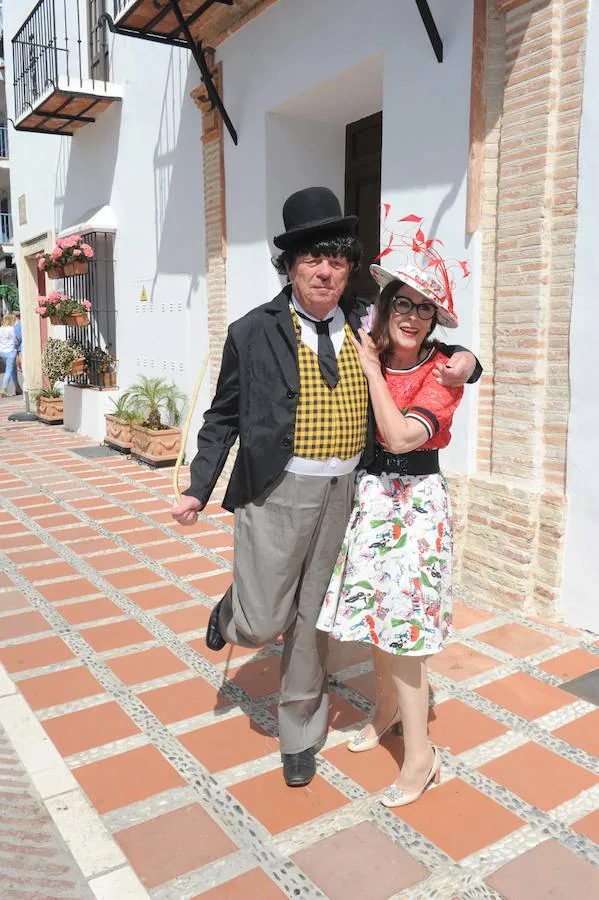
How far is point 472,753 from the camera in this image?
273cm

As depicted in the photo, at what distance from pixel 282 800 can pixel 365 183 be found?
512 cm

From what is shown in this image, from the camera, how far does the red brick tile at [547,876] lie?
206 centimetres

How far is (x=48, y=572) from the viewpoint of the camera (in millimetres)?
4695

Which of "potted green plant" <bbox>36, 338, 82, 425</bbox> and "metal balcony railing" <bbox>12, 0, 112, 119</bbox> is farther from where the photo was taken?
"potted green plant" <bbox>36, 338, 82, 425</bbox>

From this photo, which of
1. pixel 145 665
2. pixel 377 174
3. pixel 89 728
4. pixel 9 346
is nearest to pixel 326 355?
pixel 89 728

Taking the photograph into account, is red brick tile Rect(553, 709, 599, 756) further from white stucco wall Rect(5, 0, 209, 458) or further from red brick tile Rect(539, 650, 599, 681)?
white stucco wall Rect(5, 0, 209, 458)

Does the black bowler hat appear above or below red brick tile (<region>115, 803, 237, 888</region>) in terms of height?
above

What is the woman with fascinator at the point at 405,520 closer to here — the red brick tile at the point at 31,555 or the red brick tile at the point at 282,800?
the red brick tile at the point at 282,800

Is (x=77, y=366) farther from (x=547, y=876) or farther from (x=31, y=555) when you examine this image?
(x=547, y=876)

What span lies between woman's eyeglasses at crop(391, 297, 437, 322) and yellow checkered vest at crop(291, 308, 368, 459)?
0.27m

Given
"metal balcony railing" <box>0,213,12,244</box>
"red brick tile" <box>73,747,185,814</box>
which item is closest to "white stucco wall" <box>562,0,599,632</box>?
"red brick tile" <box>73,747,185,814</box>

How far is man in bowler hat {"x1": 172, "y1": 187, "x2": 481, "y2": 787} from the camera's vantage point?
7.75 feet

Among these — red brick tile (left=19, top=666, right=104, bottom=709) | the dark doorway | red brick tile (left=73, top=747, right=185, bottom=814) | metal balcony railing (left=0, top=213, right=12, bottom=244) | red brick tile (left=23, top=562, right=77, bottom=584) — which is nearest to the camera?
red brick tile (left=73, top=747, right=185, bottom=814)

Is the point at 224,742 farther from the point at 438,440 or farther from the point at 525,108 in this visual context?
the point at 525,108
